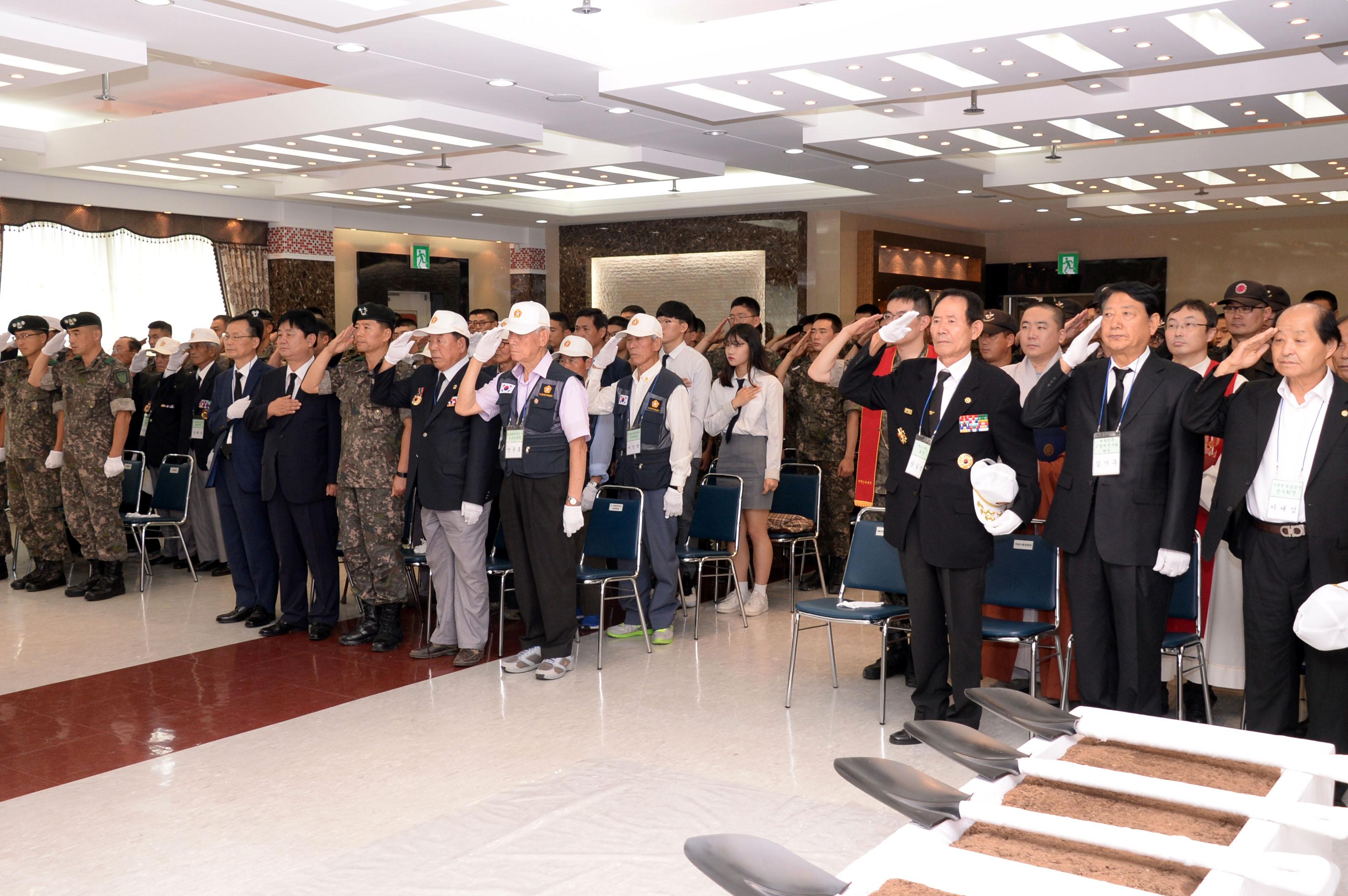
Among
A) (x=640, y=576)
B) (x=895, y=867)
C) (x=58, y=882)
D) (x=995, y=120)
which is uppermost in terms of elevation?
(x=995, y=120)

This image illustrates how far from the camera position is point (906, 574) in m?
4.56

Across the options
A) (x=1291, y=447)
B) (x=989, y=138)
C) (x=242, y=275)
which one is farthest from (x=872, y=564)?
(x=242, y=275)

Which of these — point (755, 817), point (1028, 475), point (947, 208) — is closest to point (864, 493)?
point (1028, 475)

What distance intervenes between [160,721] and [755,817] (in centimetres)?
280

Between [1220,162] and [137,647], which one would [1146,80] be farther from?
[137,647]

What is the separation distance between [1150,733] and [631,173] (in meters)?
9.17

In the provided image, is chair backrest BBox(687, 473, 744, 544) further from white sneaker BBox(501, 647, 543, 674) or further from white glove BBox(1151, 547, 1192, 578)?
white glove BBox(1151, 547, 1192, 578)

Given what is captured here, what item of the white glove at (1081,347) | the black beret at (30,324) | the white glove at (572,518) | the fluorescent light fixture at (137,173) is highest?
the fluorescent light fixture at (137,173)

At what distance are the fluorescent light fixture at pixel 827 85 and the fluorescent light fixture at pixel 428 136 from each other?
308 cm

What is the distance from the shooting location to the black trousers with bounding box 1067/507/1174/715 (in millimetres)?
4098

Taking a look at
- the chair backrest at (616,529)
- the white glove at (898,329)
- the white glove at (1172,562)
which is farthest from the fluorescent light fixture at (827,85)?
the white glove at (1172,562)

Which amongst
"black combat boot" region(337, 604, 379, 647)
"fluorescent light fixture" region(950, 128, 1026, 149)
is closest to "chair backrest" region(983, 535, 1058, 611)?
"black combat boot" region(337, 604, 379, 647)

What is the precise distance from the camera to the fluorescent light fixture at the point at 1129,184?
10.3 m

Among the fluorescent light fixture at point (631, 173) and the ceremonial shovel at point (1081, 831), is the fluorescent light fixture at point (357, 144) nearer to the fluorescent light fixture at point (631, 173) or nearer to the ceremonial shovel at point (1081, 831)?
the fluorescent light fixture at point (631, 173)
